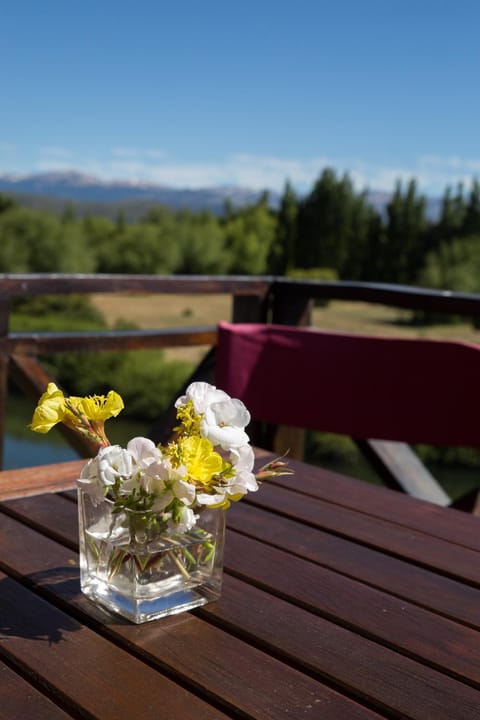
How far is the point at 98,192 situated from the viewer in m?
20.1

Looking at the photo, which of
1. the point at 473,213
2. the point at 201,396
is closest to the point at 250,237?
the point at 473,213

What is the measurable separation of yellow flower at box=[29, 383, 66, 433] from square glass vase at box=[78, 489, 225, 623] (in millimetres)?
77

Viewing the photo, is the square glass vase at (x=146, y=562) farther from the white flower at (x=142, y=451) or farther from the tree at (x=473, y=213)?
the tree at (x=473, y=213)

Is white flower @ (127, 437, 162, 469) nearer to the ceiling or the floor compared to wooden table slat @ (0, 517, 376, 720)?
nearer to the ceiling

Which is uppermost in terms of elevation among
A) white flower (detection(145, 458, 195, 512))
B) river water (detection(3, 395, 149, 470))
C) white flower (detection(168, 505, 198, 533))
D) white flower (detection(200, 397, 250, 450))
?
white flower (detection(200, 397, 250, 450))

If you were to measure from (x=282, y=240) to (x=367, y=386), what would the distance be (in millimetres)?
23754

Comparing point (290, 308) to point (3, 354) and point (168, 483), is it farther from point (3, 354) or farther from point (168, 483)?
point (168, 483)

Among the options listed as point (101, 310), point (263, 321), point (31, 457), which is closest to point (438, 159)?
point (101, 310)

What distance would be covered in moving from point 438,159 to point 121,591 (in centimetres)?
4810

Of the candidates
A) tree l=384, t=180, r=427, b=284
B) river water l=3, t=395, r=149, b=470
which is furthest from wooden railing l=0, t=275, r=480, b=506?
tree l=384, t=180, r=427, b=284

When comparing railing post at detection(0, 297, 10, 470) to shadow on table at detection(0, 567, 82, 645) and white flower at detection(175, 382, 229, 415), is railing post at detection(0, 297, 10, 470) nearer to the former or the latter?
shadow on table at detection(0, 567, 82, 645)

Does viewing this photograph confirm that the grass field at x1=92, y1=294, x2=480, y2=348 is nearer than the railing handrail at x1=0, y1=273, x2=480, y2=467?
No

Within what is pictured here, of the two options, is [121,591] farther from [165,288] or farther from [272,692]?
[165,288]

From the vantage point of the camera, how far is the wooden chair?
2.17m
